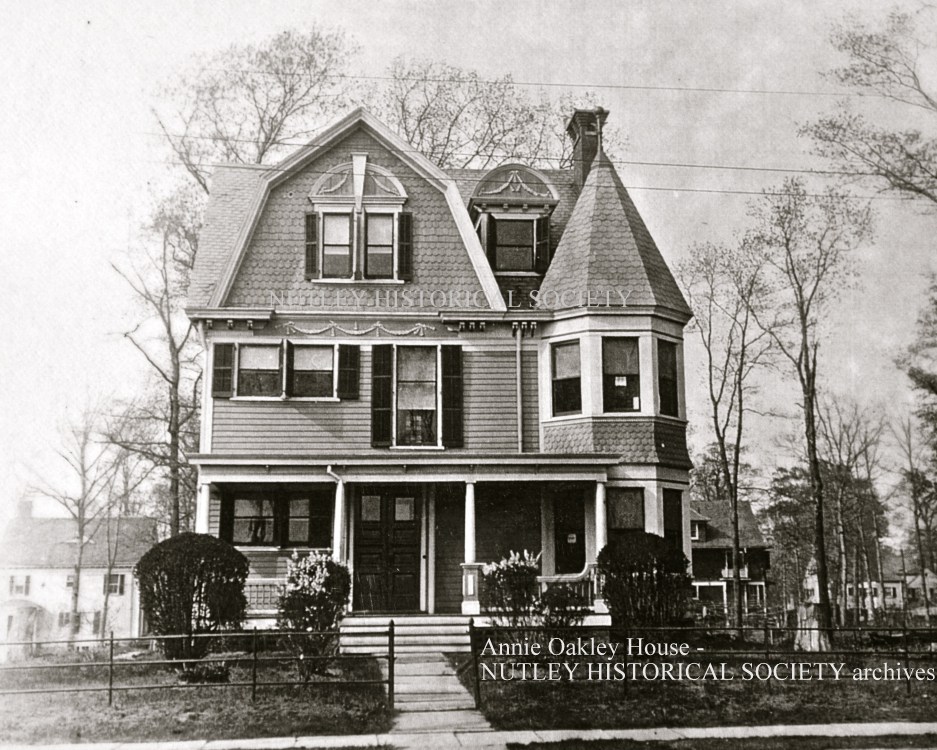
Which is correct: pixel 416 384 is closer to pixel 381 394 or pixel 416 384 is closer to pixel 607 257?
pixel 381 394

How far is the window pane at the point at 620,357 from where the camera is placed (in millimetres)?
15453

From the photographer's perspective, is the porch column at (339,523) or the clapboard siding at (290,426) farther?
the clapboard siding at (290,426)

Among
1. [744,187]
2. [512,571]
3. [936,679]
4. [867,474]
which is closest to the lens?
[936,679]

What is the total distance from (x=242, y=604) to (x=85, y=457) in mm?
19040

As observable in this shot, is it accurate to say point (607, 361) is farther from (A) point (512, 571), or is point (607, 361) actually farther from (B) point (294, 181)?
(B) point (294, 181)

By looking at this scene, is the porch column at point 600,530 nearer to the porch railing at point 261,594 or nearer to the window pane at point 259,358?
the porch railing at point 261,594

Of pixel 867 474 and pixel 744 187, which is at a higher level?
pixel 744 187

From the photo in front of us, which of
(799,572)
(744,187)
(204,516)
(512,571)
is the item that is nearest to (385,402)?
(204,516)

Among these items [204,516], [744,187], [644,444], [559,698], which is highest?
[744,187]

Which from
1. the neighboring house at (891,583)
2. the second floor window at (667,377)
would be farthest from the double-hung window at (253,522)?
the neighboring house at (891,583)

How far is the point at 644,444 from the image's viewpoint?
49.6ft

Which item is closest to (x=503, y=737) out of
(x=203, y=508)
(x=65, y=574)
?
(x=203, y=508)

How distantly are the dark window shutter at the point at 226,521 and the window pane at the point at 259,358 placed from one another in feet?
7.21

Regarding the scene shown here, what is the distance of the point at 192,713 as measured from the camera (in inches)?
360
